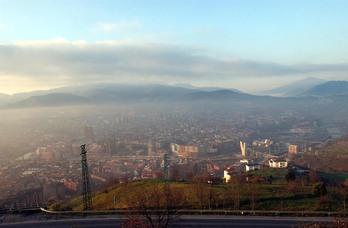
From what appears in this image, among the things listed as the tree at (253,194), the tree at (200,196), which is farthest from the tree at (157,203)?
the tree at (253,194)

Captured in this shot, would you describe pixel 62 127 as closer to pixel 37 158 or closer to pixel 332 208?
pixel 37 158

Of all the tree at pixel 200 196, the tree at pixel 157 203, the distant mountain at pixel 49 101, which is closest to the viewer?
the tree at pixel 157 203

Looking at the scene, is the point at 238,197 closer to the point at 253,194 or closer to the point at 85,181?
the point at 253,194

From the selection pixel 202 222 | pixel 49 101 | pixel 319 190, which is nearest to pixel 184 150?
pixel 319 190

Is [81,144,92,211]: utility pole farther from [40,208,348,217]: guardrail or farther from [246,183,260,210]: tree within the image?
[246,183,260,210]: tree

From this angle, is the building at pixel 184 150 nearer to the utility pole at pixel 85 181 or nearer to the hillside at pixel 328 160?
the hillside at pixel 328 160

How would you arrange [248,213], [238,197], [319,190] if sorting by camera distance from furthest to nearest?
[319,190], [238,197], [248,213]
